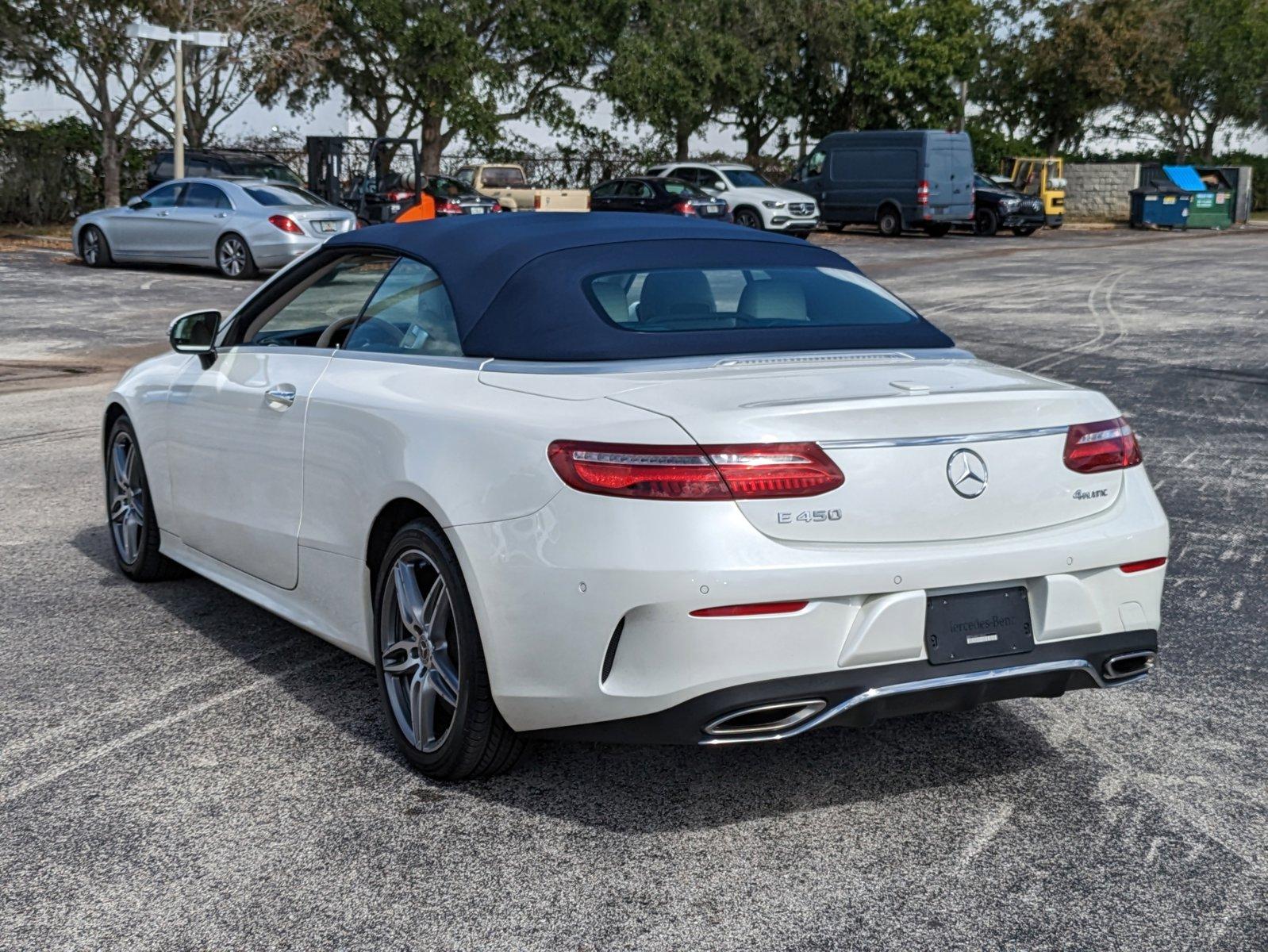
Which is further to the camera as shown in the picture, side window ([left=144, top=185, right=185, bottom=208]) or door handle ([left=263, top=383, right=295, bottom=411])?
side window ([left=144, top=185, right=185, bottom=208])

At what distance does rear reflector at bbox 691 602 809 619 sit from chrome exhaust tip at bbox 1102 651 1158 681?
89 centimetres

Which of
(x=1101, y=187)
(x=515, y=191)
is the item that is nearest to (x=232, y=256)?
(x=515, y=191)

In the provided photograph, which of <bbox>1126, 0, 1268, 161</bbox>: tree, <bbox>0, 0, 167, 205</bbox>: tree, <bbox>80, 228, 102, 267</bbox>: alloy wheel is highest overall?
<bbox>1126, 0, 1268, 161</bbox>: tree

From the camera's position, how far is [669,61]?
43.7 meters

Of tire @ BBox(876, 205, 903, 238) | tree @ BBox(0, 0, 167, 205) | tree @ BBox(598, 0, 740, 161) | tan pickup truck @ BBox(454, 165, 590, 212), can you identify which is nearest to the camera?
tree @ BBox(0, 0, 167, 205)

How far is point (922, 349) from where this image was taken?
14.7 ft

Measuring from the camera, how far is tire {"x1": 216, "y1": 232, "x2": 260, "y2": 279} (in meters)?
22.8

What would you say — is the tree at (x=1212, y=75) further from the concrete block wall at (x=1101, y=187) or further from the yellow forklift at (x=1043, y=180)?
the yellow forklift at (x=1043, y=180)

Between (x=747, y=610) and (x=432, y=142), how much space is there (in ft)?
136

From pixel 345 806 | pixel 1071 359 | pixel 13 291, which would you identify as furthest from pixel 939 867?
pixel 13 291

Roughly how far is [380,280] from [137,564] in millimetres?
2001

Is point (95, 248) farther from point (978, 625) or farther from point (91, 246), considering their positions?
point (978, 625)

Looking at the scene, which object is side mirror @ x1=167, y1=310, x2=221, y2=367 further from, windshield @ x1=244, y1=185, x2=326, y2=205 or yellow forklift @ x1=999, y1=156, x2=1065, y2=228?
yellow forklift @ x1=999, y1=156, x2=1065, y2=228

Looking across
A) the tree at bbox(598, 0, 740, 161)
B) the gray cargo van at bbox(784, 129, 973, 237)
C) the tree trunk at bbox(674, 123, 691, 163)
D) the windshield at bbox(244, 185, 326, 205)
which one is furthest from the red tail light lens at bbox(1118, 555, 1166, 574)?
the tree trunk at bbox(674, 123, 691, 163)
